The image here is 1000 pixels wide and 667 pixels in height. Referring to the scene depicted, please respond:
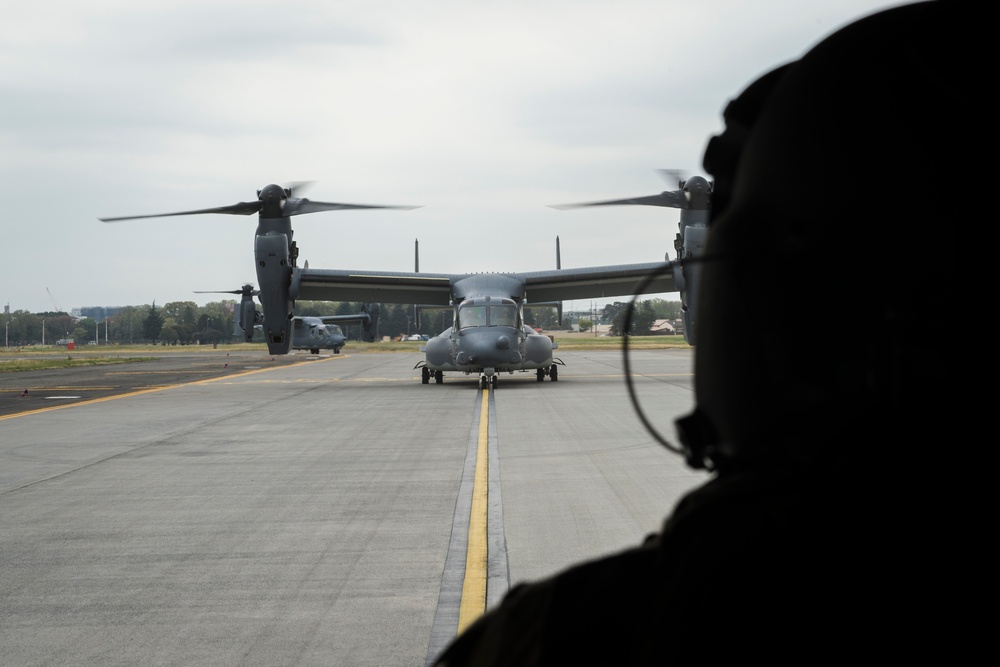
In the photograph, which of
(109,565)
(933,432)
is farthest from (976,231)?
(109,565)

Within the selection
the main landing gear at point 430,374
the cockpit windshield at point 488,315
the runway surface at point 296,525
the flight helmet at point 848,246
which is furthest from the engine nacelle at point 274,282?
the flight helmet at point 848,246

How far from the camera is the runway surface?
210 inches

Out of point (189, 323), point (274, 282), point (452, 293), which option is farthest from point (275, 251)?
point (189, 323)

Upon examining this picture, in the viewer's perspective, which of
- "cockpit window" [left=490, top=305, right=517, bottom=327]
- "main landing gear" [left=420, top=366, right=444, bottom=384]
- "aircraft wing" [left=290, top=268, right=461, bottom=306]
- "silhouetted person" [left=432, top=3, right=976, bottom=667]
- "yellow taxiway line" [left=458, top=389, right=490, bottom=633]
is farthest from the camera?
"aircraft wing" [left=290, top=268, right=461, bottom=306]

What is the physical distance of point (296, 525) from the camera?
8.20 m

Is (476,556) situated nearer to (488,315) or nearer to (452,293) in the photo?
(488,315)

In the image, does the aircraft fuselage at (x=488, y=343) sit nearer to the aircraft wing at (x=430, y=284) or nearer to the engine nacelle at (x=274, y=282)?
the aircraft wing at (x=430, y=284)

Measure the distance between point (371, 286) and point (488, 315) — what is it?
705cm

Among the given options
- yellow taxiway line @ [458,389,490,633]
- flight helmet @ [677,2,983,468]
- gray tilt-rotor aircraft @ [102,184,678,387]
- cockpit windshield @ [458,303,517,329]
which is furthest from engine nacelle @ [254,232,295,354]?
flight helmet @ [677,2,983,468]

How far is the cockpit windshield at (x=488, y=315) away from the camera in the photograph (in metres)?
27.1

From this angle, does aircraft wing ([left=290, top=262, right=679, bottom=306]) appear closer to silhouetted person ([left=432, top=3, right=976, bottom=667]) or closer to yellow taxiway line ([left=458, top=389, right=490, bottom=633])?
yellow taxiway line ([left=458, top=389, right=490, bottom=633])

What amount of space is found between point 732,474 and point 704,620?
0.24 metres

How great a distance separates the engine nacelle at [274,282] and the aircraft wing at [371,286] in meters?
0.46

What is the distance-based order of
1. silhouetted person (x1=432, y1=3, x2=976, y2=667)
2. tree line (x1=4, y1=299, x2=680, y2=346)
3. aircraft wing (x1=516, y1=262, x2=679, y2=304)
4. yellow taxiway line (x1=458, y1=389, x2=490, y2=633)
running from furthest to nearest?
tree line (x1=4, y1=299, x2=680, y2=346) → aircraft wing (x1=516, y1=262, x2=679, y2=304) → yellow taxiway line (x1=458, y1=389, x2=490, y2=633) → silhouetted person (x1=432, y1=3, x2=976, y2=667)
